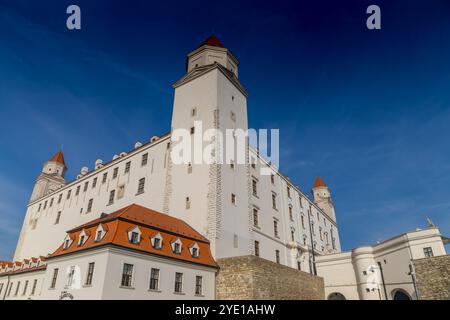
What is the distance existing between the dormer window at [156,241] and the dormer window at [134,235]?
3.48 ft

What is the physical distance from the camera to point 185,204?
29328 millimetres

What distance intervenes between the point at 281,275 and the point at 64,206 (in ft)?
120

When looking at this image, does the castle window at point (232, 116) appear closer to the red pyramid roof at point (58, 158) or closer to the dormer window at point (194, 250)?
the dormer window at point (194, 250)

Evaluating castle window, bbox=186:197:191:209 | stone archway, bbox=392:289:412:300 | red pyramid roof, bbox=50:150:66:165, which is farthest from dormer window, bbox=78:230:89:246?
red pyramid roof, bbox=50:150:66:165

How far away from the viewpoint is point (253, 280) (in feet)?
72.2

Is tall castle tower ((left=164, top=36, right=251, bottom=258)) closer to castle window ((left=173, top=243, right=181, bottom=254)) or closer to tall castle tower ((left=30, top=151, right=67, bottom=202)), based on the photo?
castle window ((left=173, top=243, right=181, bottom=254))

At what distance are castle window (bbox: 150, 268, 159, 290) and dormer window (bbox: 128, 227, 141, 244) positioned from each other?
2252 millimetres

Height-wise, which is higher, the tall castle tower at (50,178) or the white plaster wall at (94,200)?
the tall castle tower at (50,178)

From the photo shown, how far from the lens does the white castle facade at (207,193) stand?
2847 cm

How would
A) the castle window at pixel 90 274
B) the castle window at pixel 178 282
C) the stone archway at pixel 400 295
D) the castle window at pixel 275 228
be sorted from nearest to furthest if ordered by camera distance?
the castle window at pixel 90 274
the castle window at pixel 178 282
the stone archway at pixel 400 295
the castle window at pixel 275 228

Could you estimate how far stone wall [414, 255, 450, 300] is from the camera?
2505 cm

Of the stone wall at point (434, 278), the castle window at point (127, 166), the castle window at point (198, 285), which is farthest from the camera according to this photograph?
the castle window at point (127, 166)

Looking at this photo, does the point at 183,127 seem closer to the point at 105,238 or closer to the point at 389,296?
the point at 105,238

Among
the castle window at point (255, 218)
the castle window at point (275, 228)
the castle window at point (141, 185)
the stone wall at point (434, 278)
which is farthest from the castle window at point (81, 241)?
the stone wall at point (434, 278)
